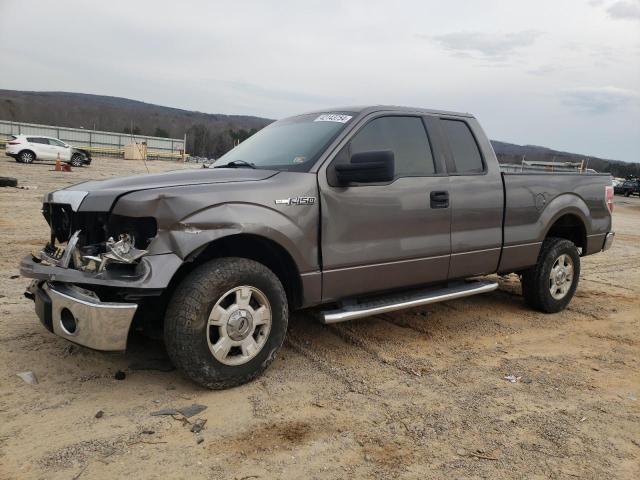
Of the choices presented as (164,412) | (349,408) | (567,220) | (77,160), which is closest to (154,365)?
(164,412)

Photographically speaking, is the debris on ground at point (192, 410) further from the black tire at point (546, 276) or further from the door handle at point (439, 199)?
the black tire at point (546, 276)

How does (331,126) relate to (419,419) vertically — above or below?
above

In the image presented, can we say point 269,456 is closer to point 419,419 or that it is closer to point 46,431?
point 419,419

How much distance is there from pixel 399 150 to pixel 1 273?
15.1 ft

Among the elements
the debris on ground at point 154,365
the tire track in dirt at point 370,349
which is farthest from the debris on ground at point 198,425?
the tire track in dirt at point 370,349

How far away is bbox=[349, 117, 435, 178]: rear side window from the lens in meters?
4.21

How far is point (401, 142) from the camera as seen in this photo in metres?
4.46

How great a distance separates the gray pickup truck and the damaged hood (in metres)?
0.01

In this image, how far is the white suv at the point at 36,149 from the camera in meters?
28.9

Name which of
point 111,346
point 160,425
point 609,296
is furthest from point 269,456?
point 609,296

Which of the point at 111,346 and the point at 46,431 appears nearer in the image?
the point at 46,431

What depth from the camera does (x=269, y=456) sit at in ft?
9.10

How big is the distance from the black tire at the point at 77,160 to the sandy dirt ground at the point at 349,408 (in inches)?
1125

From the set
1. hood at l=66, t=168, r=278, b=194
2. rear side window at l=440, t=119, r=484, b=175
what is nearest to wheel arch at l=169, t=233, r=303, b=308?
hood at l=66, t=168, r=278, b=194
